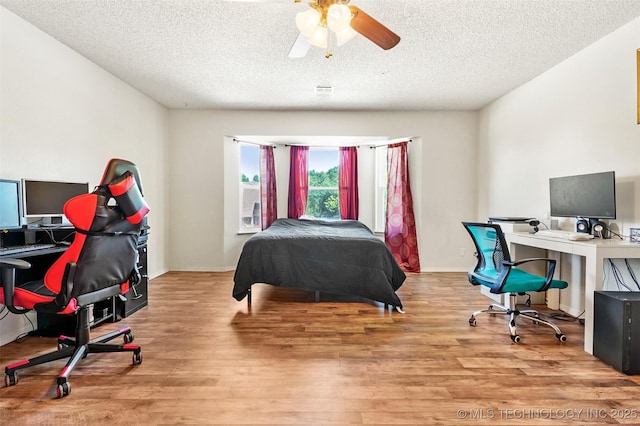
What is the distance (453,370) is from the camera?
2.00m

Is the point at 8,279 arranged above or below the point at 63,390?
above

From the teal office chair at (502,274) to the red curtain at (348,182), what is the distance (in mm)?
2873

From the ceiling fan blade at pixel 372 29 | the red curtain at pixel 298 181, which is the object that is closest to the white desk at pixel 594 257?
the ceiling fan blade at pixel 372 29

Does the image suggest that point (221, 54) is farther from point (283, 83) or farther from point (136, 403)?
point (136, 403)

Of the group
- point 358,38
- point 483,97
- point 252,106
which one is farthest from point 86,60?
point 483,97

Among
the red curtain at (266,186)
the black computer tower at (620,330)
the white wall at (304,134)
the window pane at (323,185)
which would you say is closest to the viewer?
the black computer tower at (620,330)

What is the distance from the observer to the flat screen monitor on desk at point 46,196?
2.33m

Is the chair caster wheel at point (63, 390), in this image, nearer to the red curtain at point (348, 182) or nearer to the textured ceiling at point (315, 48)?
the textured ceiling at point (315, 48)

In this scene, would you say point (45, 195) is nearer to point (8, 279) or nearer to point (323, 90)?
point (8, 279)

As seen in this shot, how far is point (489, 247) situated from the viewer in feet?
8.66

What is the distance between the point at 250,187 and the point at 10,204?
342cm

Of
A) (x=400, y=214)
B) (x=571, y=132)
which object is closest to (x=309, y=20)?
(x=571, y=132)

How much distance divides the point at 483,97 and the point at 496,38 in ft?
5.57

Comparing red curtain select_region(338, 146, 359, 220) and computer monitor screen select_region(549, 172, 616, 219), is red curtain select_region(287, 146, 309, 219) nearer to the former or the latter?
red curtain select_region(338, 146, 359, 220)
